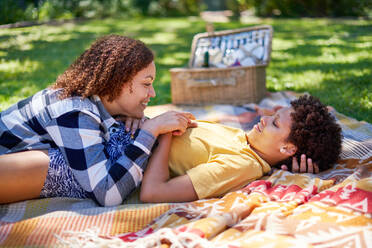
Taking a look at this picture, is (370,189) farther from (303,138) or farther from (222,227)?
(222,227)

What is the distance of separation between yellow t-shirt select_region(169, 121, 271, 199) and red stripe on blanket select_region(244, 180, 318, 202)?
2.6 inches

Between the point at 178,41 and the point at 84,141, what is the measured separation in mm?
6948

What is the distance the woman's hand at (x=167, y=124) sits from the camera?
2.20 metres

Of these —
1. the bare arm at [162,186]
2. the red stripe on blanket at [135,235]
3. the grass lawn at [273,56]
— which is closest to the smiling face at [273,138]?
the bare arm at [162,186]

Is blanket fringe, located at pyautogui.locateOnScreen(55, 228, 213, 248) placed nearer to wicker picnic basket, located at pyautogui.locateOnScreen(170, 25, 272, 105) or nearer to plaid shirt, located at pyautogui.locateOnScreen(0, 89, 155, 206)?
plaid shirt, located at pyautogui.locateOnScreen(0, 89, 155, 206)

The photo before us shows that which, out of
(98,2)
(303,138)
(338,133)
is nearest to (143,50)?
(303,138)

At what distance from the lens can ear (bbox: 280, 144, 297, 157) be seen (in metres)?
2.39

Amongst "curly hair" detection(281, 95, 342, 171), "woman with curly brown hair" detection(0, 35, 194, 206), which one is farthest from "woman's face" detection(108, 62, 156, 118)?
"curly hair" detection(281, 95, 342, 171)

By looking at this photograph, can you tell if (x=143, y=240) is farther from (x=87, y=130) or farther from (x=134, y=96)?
(x=134, y=96)

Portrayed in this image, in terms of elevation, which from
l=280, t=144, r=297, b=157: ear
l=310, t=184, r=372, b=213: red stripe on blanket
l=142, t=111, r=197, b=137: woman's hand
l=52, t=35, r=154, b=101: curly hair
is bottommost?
l=310, t=184, r=372, b=213: red stripe on blanket

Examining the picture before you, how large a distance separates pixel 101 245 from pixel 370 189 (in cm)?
140

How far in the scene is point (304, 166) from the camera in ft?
8.05

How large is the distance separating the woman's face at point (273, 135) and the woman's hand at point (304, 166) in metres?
0.07

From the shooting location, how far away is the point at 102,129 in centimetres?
225
